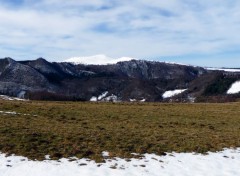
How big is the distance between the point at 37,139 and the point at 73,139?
7.61 feet

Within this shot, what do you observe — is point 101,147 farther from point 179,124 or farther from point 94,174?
point 179,124

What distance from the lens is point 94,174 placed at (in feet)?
60.7

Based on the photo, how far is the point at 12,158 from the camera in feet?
66.1

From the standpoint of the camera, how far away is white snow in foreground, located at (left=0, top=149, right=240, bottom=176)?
736 inches

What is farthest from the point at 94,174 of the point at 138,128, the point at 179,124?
the point at 179,124

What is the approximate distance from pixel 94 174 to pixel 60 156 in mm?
3176

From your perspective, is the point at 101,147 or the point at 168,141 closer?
the point at 101,147

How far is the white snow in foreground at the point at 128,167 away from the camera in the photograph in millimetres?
18703

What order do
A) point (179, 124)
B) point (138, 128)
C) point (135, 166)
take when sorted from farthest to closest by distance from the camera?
point (179, 124) < point (138, 128) < point (135, 166)

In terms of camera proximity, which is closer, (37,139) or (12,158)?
(12,158)

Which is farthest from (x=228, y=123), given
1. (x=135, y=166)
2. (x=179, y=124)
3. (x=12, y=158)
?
(x=12, y=158)

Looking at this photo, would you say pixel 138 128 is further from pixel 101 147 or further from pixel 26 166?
pixel 26 166

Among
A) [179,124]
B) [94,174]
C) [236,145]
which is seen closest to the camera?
[94,174]

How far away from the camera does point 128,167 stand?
19781 millimetres
